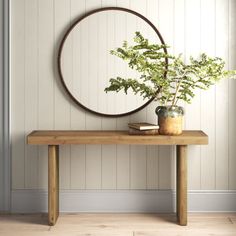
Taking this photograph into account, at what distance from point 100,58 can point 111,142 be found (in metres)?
0.78

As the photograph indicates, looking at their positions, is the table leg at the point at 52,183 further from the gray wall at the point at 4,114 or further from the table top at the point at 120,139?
the gray wall at the point at 4,114

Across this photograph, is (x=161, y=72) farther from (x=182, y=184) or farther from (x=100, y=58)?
(x=182, y=184)

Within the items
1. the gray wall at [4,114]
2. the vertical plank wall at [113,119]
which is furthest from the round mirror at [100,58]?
the gray wall at [4,114]

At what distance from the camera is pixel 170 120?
355 centimetres

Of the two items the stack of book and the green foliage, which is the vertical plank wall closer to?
the green foliage

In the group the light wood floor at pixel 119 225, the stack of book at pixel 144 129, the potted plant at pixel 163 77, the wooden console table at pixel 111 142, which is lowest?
the light wood floor at pixel 119 225

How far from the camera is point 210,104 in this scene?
3.94 m

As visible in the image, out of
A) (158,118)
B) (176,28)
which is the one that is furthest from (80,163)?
(176,28)

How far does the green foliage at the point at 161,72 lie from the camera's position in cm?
352

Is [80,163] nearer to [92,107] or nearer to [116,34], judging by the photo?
[92,107]

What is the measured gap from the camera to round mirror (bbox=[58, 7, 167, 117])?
152 inches

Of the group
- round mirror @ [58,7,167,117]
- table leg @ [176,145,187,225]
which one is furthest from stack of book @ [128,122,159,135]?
round mirror @ [58,7,167,117]

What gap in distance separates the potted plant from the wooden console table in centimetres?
14

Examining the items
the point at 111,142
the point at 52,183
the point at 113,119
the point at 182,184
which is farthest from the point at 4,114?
the point at 182,184
